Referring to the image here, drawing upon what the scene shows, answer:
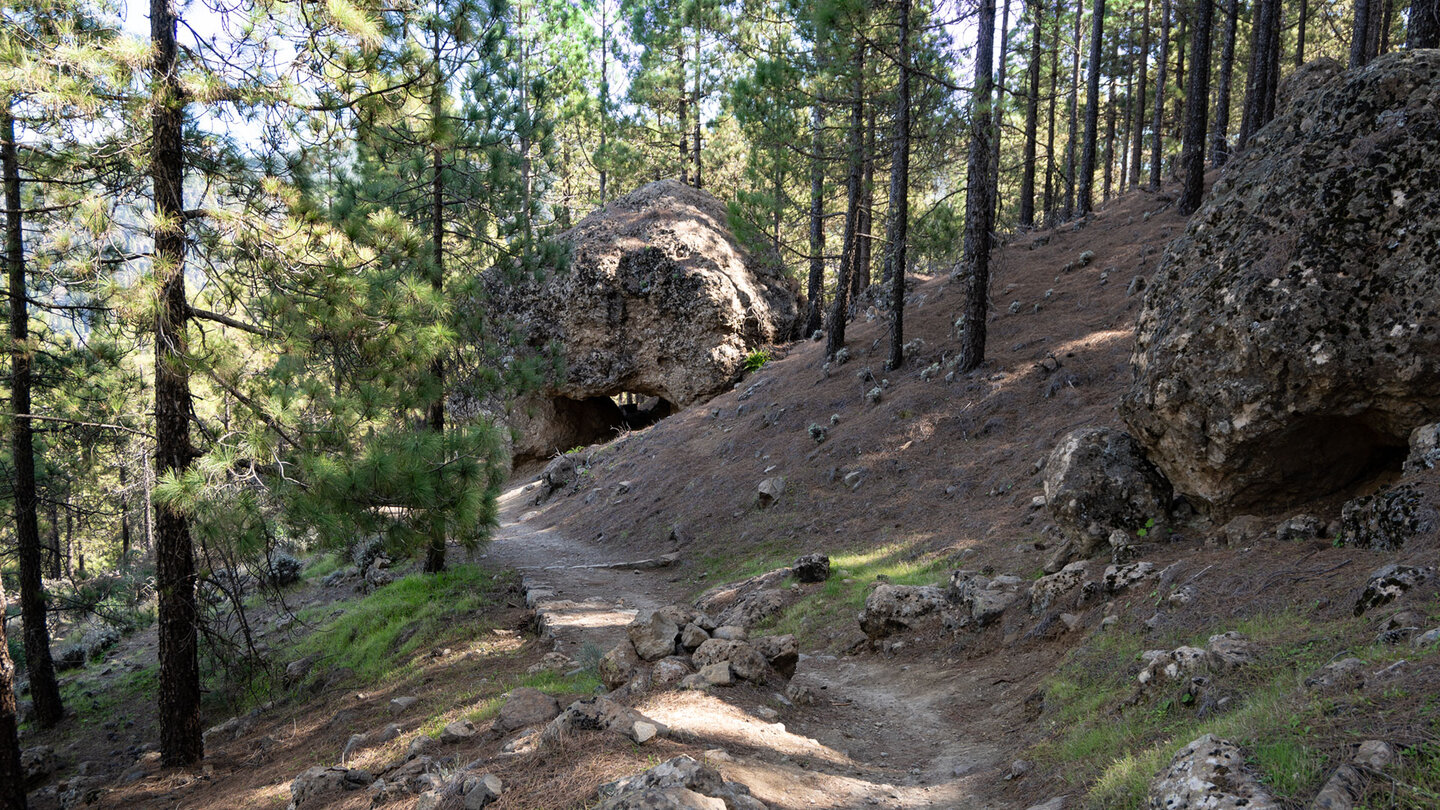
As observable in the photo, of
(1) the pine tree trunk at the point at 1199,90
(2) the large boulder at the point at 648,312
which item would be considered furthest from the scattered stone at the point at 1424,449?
(2) the large boulder at the point at 648,312

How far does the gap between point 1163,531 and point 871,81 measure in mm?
9901

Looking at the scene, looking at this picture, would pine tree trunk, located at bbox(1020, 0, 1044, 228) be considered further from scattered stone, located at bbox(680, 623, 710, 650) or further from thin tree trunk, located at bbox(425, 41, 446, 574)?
scattered stone, located at bbox(680, 623, 710, 650)

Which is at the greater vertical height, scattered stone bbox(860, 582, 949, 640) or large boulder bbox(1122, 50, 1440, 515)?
large boulder bbox(1122, 50, 1440, 515)

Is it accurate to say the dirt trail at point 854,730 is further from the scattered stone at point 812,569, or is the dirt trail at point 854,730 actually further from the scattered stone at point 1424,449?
the scattered stone at point 1424,449

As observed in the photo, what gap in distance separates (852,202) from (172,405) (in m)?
12.7

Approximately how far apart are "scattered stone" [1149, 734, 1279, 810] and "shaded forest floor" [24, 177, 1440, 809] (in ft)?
0.31

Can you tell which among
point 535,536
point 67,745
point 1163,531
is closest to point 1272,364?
point 1163,531

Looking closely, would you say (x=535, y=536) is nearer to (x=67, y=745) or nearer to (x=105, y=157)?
(x=67, y=745)

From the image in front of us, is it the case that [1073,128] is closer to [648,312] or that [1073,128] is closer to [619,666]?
[648,312]

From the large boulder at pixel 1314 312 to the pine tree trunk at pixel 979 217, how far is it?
20.4 ft

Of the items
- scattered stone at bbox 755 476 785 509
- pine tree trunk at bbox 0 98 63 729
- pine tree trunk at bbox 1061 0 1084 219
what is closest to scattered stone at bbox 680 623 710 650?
scattered stone at bbox 755 476 785 509

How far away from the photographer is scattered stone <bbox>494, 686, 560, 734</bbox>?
539 centimetres

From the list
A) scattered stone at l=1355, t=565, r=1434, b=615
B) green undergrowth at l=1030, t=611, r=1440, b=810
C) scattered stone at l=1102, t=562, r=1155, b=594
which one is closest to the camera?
green undergrowth at l=1030, t=611, r=1440, b=810

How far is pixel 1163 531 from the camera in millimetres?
6992
